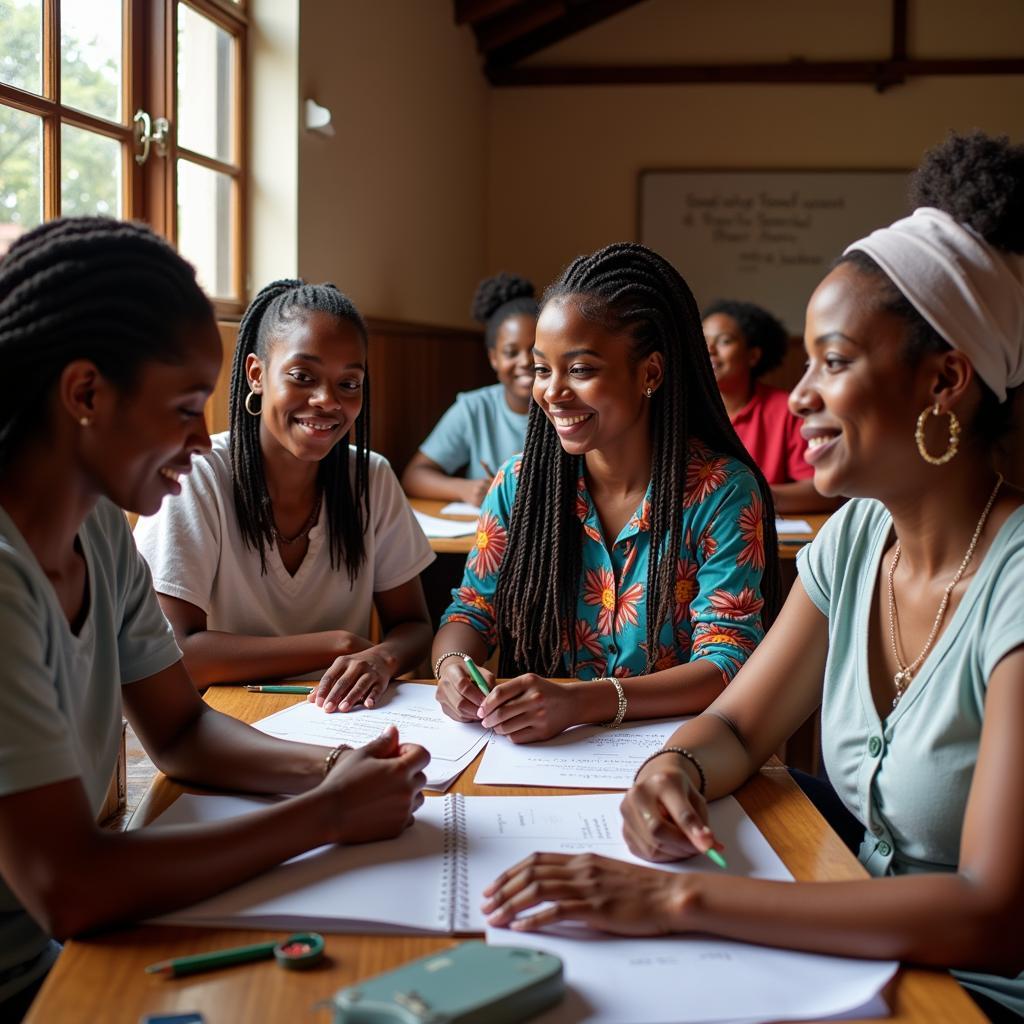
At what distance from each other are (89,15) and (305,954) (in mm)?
2373

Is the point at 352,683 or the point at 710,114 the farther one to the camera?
the point at 710,114

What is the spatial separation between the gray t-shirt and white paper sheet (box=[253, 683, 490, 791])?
0.65ft

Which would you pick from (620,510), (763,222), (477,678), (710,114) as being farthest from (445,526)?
(710,114)

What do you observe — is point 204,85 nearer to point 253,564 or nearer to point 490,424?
point 490,424

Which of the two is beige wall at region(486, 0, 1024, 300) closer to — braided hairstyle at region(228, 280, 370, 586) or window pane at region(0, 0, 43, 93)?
window pane at region(0, 0, 43, 93)

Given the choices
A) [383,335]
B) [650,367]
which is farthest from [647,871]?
[383,335]

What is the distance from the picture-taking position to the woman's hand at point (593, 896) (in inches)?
38.5

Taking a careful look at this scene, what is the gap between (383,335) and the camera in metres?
4.48

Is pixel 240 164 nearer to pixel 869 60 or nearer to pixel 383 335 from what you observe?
pixel 383 335

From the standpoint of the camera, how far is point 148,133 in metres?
2.90

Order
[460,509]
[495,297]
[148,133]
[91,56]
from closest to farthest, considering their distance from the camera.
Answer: [91,56] < [148,133] < [460,509] < [495,297]

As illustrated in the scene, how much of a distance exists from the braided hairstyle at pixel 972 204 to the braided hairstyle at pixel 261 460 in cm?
113

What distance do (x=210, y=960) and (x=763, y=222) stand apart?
6.39 m

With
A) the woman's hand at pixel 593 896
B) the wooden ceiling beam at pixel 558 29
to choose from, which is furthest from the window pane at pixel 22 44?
the wooden ceiling beam at pixel 558 29
